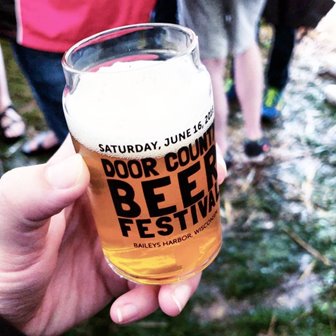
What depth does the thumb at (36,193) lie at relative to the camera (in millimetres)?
782

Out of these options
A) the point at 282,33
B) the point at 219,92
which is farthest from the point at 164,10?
the point at 282,33

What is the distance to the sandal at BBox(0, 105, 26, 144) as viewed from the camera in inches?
97.0

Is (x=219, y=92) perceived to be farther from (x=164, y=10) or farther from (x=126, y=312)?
(x=126, y=312)

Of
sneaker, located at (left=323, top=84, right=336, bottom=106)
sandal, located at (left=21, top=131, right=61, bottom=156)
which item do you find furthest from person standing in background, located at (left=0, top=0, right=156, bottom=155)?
sneaker, located at (left=323, top=84, right=336, bottom=106)

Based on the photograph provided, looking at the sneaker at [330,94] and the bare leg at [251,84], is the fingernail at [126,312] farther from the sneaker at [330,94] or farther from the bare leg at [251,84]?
the sneaker at [330,94]

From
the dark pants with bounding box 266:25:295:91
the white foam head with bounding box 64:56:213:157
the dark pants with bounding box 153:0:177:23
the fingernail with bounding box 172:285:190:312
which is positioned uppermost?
the white foam head with bounding box 64:56:213:157

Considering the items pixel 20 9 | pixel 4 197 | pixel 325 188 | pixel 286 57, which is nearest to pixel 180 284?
pixel 4 197

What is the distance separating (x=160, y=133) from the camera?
2.43 feet

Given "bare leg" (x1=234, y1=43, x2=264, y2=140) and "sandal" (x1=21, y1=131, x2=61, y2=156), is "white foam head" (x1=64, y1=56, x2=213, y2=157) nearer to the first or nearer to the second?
"bare leg" (x1=234, y1=43, x2=264, y2=140)

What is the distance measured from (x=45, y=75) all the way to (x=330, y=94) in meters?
1.41

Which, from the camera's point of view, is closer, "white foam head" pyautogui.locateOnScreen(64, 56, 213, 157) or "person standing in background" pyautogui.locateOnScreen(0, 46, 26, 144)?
"white foam head" pyautogui.locateOnScreen(64, 56, 213, 157)

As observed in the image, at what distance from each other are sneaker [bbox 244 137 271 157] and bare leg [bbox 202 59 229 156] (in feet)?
A: 0.42

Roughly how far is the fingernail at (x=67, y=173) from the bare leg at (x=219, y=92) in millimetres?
1137

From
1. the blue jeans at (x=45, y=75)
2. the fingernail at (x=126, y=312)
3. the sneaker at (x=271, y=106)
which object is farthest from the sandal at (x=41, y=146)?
the fingernail at (x=126, y=312)
